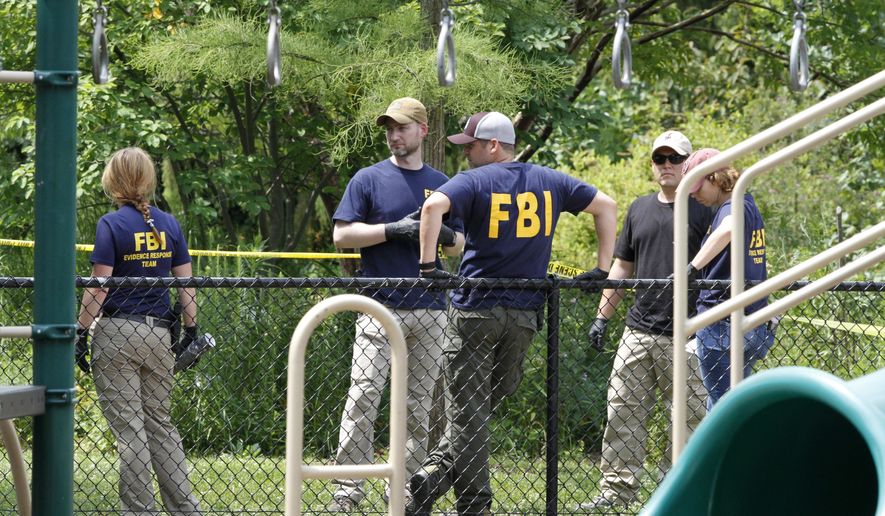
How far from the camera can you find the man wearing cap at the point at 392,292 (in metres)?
5.32

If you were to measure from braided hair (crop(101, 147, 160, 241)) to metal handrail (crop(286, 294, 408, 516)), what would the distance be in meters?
2.20

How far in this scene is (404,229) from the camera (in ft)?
17.4

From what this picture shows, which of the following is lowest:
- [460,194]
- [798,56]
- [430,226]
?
[430,226]

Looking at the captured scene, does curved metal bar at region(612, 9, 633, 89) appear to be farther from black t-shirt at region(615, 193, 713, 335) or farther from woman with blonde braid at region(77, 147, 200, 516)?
woman with blonde braid at region(77, 147, 200, 516)

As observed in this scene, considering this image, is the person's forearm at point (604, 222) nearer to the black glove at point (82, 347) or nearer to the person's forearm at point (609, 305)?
the person's forearm at point (609, 305)

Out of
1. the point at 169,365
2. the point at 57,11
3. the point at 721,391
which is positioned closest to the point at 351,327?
the point at 169,365

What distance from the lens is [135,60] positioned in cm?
761

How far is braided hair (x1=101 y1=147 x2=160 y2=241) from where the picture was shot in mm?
5125

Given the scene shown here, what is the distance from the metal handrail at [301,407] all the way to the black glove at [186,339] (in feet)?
7.47

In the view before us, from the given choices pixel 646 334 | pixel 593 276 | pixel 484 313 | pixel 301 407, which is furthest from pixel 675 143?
pixel 301 407

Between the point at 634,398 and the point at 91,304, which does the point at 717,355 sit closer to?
the point at 634,398

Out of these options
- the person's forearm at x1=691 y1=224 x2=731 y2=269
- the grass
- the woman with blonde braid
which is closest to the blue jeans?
the person's forearm at x1=691 y1=224 x2=731 y2=269

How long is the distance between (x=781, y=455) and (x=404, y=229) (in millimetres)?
2450

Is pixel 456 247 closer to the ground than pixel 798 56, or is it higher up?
closer to the ground
